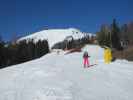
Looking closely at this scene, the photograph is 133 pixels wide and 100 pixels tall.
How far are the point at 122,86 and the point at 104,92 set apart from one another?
202 centimetres

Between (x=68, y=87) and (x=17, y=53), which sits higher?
(x=68, y=87)

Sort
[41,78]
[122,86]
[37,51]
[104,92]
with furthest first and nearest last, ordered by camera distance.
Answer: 1. [37,51]
2. [41,78]
3. [122,86]
4. [104,92]

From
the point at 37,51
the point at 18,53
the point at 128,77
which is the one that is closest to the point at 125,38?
the point at 37,51

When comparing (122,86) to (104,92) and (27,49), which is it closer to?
(104,92)

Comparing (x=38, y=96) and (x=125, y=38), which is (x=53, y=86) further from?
(x=125, y=38)

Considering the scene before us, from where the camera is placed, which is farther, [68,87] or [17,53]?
[17,53]

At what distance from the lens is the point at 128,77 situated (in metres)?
17.8

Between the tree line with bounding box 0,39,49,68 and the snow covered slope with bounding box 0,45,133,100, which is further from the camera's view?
the tree line with bounding box 0,39,49,68

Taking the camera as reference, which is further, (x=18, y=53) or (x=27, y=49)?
(x=27, y=49)

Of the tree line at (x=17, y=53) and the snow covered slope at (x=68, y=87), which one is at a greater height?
the snow covered slope at (x=68, y=87)

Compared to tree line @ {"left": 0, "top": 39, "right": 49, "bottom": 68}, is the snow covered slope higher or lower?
higher

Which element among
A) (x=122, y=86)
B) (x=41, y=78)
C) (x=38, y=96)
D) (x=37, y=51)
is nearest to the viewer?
(x=38, y=96)

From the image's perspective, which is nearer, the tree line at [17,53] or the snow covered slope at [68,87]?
the snow covered slope at [68,87]

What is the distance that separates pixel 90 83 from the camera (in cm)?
1560
